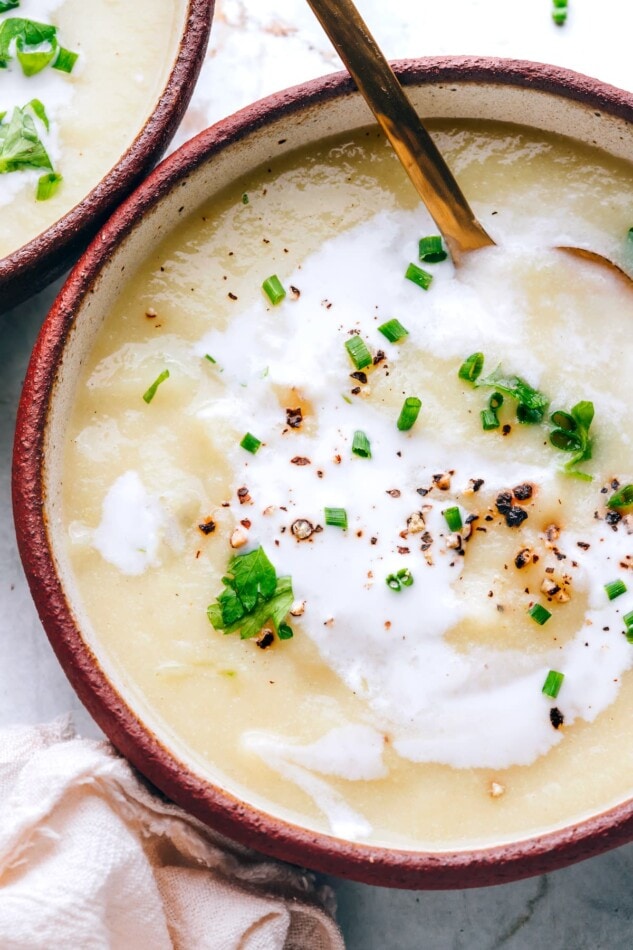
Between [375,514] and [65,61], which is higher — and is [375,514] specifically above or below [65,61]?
below

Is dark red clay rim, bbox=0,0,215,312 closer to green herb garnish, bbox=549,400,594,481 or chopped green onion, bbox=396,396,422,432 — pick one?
chopped green onion, bbox=396,396,422,432

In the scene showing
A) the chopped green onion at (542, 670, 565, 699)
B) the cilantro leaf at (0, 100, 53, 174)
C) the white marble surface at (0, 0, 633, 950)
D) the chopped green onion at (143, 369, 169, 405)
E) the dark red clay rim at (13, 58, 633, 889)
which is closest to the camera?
the dark red clay rim at (13, 58, 633, 889)

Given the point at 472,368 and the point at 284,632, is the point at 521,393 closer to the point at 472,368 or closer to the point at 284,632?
the point at 472,368

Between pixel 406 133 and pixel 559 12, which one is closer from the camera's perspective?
pixel 406 133

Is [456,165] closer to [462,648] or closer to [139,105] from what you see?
[139,105]

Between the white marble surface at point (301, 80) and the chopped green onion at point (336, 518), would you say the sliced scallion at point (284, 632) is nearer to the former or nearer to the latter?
the chopped green onion at point (336, 518)

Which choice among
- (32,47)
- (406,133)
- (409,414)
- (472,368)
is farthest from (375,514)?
(32,47)

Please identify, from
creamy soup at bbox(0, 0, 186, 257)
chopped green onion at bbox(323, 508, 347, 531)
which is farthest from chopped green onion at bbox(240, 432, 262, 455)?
creamy soup at bbox(0, 0, 186, 257)
